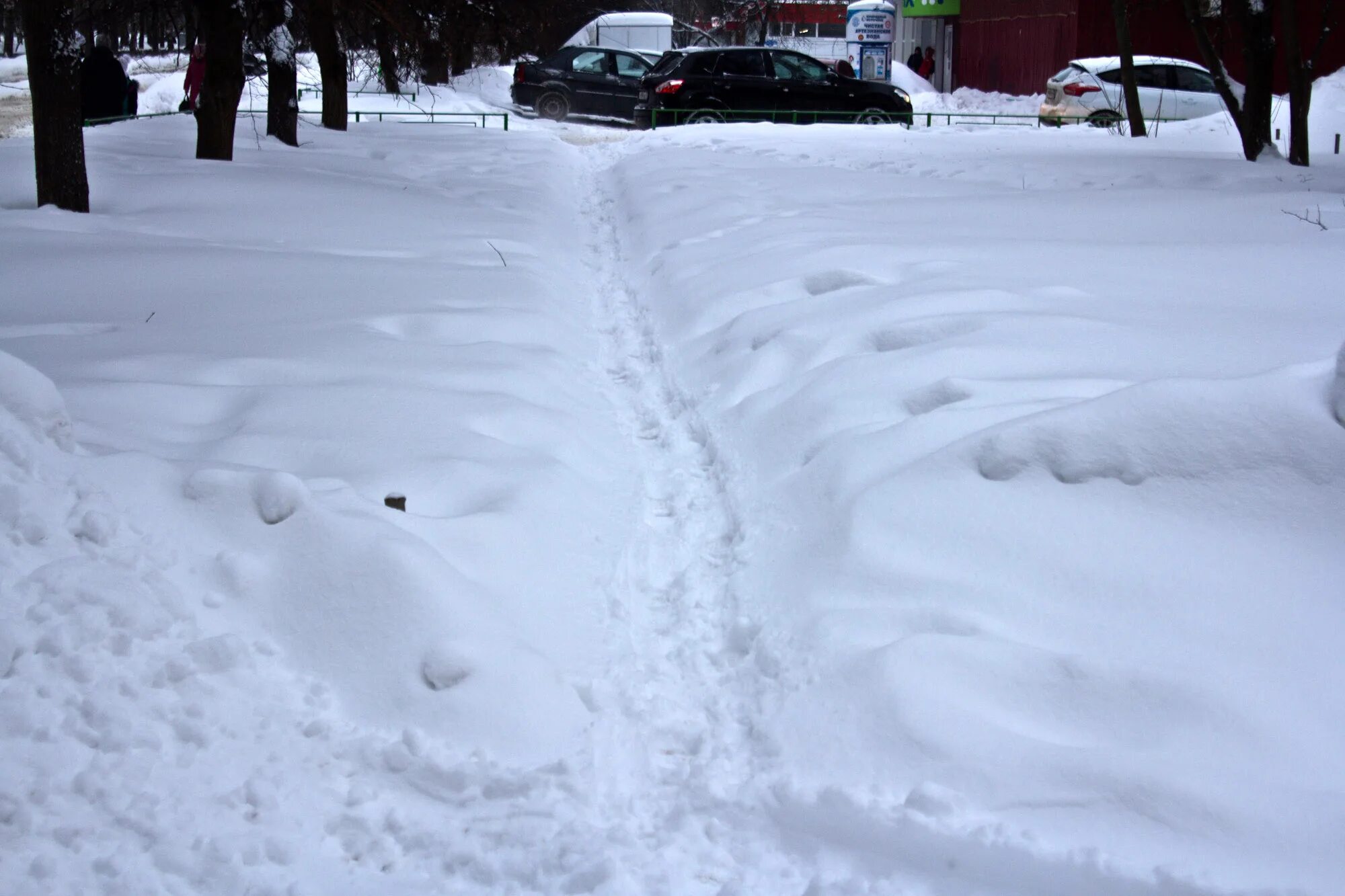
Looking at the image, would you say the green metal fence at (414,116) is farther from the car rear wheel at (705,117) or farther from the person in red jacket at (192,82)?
the car rear wheel at (705,117)

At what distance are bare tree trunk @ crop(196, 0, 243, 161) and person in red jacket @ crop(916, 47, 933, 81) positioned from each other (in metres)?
27.1

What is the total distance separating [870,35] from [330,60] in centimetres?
1530

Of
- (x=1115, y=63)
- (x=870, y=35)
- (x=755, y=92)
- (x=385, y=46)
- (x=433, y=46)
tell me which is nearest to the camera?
(x=433, y=46)

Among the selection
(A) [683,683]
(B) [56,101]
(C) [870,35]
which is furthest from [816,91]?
(A) [683,683]

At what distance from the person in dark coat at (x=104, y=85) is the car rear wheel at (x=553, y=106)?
894 cm

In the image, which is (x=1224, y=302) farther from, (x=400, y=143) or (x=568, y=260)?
(x=400, y=143)

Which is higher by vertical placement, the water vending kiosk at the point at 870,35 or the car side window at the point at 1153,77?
the water vending kiosk at the point at 870,35

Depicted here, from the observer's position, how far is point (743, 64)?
65.7 ft

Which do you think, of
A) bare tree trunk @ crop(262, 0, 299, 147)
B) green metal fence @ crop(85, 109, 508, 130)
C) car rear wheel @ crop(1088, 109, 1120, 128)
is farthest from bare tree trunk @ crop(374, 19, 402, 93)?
car rear wheel @ crop(1088, 109, 1120, 128)

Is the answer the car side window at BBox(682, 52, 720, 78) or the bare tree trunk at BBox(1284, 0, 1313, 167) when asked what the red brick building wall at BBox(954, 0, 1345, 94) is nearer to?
the car side window at BBox(682, 52, 720, 78)

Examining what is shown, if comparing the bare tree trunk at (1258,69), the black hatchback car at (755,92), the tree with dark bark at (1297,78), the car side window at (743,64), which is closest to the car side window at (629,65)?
the black hatchback car at (755,92)

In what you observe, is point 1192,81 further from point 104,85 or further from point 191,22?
point 104,85

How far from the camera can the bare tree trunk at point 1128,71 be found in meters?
15.5

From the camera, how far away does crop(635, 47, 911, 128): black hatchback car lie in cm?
1967
